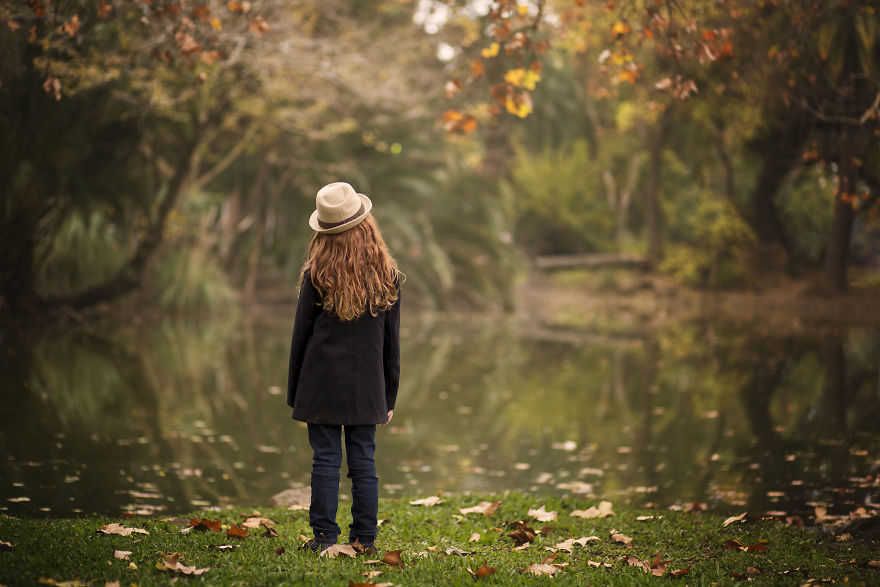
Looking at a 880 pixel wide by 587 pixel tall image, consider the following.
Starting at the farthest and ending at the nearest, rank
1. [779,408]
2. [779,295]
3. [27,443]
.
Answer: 1. [779,295]
2. [779,408]
3. [27,443]

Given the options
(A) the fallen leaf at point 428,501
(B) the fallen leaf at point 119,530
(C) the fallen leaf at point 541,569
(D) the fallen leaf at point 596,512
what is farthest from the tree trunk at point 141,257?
(C) the fallen leaf at point 541,569

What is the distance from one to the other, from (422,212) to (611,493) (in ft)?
68.4

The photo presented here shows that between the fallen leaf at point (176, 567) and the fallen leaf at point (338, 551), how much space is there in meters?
0.64

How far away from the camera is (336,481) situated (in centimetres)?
570

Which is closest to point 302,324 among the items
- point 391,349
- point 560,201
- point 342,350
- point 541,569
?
point 342,350

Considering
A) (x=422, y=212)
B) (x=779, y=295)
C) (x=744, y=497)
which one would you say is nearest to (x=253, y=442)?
(x=744, y=497)

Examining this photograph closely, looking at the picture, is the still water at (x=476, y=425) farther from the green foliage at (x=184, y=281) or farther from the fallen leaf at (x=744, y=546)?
the green foliage at (x=184, y=281)

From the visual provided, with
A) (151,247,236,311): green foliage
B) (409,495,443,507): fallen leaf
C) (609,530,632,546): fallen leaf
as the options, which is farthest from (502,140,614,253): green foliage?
(609,530,632,546): fallen leaf

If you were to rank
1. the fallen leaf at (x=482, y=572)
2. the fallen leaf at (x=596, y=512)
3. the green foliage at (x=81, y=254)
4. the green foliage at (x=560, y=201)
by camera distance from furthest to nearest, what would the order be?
1. the green foliage at (x=560, y=201)
2. the green foliage at (x=81, y=254)
3. the fallen leaf at (x=596, y=512)
4. the fallen leaf at (x=482, y=572)

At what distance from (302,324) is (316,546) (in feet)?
3.69

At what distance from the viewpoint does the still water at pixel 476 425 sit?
8922 mm

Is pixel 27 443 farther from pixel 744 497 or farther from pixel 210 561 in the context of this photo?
pixel 744 497

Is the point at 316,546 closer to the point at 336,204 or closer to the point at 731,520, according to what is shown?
the point at 336,204

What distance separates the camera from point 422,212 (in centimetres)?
2948
